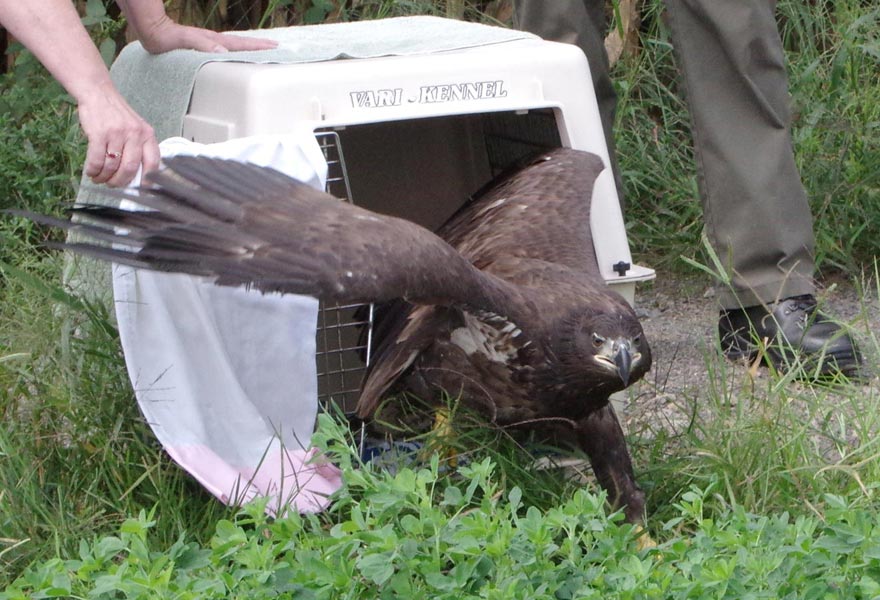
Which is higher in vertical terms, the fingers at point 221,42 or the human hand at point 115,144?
the human hand at point 115,144

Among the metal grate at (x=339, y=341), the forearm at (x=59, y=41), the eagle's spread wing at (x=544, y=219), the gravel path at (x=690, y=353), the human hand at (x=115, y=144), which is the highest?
the forearm at (x=59, y=41)

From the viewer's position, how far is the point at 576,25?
4297 millimetres

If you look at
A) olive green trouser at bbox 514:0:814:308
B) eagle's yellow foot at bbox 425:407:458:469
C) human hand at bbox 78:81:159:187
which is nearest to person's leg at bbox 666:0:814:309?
olive green trouser at bbox 514:0:814:308

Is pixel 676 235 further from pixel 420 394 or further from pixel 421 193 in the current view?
pixel 420 394

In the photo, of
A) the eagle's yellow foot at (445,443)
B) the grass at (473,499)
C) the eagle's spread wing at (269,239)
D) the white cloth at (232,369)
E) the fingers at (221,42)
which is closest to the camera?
the grass at (473,499)

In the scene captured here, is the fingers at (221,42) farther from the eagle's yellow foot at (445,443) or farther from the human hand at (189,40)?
the eagle's yellow foot at (445,443)

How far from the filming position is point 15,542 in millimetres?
2836

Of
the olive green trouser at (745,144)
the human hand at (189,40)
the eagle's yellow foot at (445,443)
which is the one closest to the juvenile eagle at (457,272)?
the eagle's yellow foot at (445,443)

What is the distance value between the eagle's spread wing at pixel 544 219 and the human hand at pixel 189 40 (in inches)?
31.0

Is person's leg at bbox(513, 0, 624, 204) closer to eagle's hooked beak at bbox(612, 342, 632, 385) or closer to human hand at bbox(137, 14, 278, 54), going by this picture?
human hand at bbox(137, 14, 278, 54)

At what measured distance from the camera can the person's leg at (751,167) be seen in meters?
4.02

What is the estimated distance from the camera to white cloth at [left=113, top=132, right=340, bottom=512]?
3.02 meters

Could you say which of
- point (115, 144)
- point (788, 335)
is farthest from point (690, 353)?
point (115, 144)

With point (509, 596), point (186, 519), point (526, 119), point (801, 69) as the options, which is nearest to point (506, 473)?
point (186, 519)
